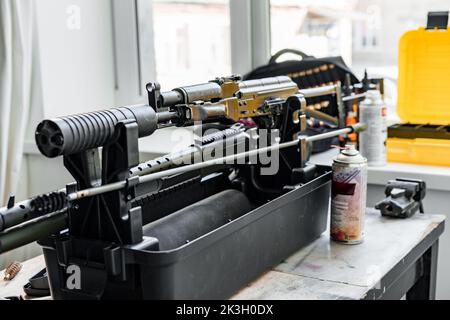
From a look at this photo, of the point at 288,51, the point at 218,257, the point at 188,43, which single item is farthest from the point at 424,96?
the point at 218,257

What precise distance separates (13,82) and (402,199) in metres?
1.43

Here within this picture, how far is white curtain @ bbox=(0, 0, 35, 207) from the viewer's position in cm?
214

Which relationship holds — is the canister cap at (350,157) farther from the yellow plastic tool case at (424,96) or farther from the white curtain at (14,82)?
the white curtain at (14,82)

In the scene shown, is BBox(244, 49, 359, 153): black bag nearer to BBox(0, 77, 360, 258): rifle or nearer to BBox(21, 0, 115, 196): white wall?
BBox(21, 0, 115, 196): white wall

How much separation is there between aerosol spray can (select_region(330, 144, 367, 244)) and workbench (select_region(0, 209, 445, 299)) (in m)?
0.03

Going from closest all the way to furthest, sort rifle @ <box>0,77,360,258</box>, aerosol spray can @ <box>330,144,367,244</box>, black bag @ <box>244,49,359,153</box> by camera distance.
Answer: rifle @ <box>0,77,360,258</box>
aerosol spray can @ <box>330,144,367,244</box>
black bag @ <box>244,49,359,153</box>

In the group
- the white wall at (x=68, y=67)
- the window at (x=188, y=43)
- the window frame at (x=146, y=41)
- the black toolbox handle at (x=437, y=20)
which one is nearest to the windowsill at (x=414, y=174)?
the black toolbox handle at (x=437, y=20)

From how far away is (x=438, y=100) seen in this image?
6.48ft

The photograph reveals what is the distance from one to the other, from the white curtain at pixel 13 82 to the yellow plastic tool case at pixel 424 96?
1.28 meters

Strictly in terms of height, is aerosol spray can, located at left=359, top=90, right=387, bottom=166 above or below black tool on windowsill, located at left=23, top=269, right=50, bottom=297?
above

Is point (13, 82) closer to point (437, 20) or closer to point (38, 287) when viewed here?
point (38, 287)

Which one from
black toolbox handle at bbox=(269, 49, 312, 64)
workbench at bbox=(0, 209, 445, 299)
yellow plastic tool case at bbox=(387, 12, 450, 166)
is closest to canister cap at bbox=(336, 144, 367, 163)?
workbench at bbox=(0, 209, 445, 299)

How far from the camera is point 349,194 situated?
1.28m

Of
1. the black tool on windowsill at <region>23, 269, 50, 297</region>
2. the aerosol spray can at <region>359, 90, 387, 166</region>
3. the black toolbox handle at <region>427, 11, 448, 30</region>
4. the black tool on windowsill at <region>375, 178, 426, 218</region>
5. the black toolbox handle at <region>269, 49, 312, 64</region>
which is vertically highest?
the black toolbox handle at <region>427, 11, 448, 30</region>
